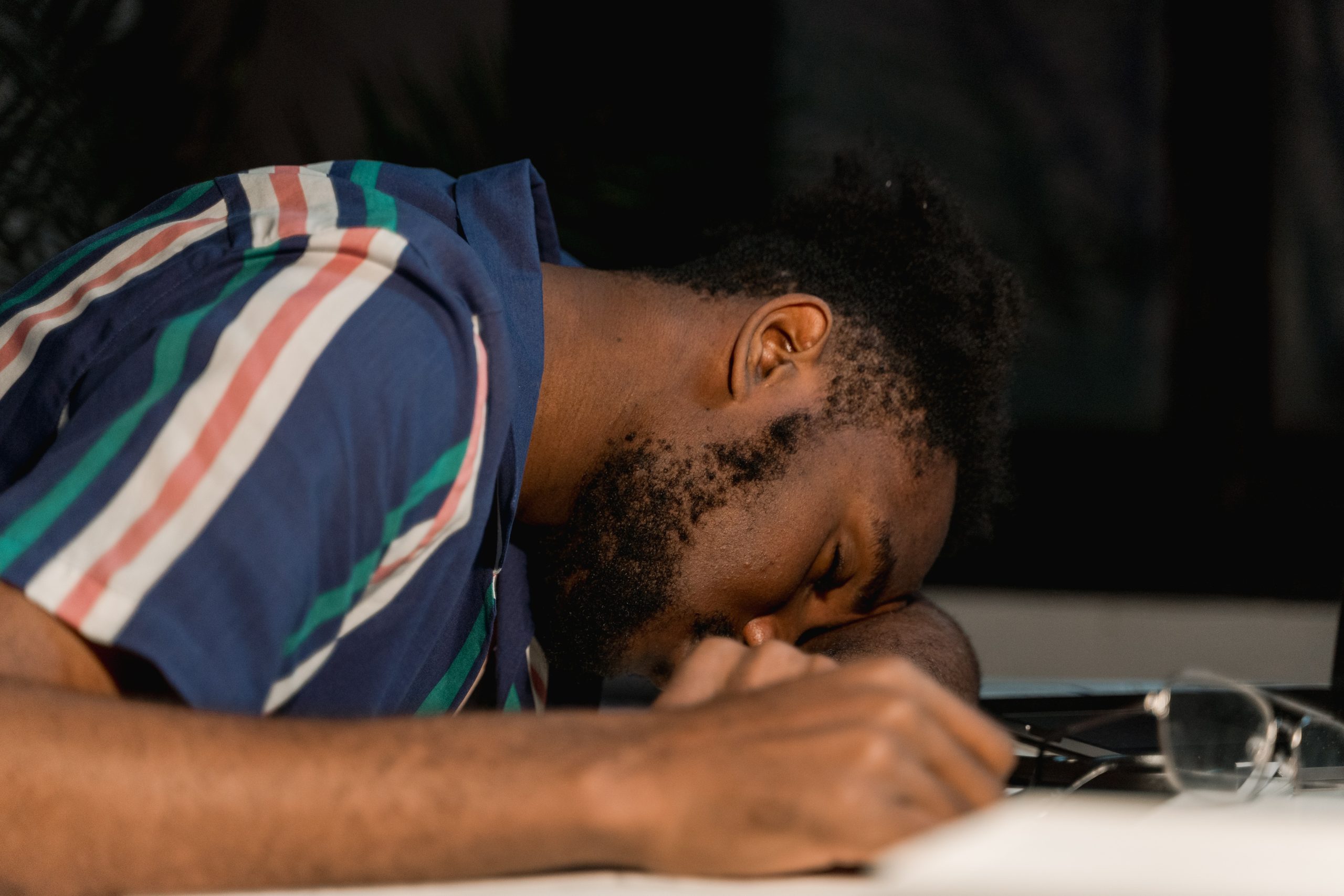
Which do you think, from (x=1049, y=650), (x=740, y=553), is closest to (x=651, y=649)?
(x=740, y=553)

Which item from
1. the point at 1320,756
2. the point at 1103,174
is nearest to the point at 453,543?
the point at 1320,756

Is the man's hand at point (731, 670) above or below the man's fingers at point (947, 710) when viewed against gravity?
below

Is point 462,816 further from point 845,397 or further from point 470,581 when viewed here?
point 845,397

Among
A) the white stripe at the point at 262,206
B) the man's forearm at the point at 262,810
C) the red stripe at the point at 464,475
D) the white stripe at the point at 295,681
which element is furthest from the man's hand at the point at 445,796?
the white stripe at the point at 262,206

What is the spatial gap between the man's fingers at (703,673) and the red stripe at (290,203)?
15.4 inches

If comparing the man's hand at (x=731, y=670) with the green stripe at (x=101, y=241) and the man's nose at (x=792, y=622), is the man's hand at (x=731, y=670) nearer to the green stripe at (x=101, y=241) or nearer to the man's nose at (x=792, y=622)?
the man's nose at (x=792, y=622)

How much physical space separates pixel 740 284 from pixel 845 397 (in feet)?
0.58

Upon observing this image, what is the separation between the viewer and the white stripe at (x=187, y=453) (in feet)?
1.87

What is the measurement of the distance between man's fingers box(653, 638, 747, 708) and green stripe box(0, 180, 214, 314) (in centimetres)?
57

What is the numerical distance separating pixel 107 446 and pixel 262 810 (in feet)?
0.75

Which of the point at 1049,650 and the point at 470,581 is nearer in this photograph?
the point at 470,581

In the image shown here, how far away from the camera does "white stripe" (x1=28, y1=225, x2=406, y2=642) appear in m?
0.57

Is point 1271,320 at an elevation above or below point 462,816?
above

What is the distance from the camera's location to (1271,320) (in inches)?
95.3
